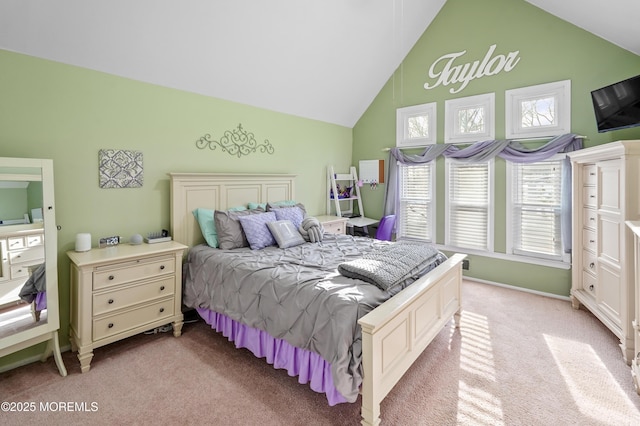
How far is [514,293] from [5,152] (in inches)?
202

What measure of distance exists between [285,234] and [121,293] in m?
1.45

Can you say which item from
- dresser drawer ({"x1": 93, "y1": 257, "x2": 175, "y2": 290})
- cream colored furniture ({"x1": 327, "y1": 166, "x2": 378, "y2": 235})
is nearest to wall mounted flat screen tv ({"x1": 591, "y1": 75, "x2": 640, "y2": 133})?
cream colored furniture ({"x1": 327, "y1": 166, "x2": 378, "y2": 235})

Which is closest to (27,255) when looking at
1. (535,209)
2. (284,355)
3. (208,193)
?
(208,193)

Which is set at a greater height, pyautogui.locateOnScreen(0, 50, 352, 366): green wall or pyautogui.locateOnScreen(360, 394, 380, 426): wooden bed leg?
pyautogui.locateOnScreen(0, 50, 352, 366): green wall

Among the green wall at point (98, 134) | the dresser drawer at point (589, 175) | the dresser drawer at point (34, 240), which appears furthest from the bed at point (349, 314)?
the dresser drawer at point (589, 175)

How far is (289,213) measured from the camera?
3.59 meters

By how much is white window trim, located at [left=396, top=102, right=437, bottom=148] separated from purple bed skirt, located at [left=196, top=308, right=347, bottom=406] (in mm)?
3619

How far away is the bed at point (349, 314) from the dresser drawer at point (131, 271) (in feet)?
0.98

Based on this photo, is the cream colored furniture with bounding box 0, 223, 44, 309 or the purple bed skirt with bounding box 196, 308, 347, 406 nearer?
the purple bed skirt with bounding box 196, 308, 347, 406

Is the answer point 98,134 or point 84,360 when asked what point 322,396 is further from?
point 98,134

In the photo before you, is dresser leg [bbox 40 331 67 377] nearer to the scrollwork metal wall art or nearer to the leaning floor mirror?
the leaning floor mirror

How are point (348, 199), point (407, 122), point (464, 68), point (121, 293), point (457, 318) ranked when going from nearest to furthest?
point (121, 293) → point (457, 318) → point (464, 68) → point (407, 122) → point (348, 199)

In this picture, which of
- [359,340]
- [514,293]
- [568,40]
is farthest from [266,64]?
[514,293]

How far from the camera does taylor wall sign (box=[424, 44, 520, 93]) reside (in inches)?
157
